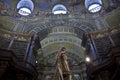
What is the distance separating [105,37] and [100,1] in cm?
676

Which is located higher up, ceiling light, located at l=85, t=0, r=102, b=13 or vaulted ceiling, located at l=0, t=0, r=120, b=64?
ceiling light, located at l=85, t=0, r=102, b=13

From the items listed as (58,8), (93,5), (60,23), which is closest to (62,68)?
(60,23)

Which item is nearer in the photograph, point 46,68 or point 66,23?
point 66,23

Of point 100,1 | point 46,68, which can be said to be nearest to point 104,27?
point 100,1

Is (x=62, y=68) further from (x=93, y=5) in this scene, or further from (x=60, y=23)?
(x=93, y=5)

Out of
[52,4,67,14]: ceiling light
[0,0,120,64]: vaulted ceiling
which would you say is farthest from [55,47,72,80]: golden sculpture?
[52,4,67,14]: ceiling light

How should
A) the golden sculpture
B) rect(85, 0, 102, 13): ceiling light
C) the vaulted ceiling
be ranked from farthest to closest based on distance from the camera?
rect(85, 0, 102, 13): ceiling light < the vaulted ceiling < the golden sculpture

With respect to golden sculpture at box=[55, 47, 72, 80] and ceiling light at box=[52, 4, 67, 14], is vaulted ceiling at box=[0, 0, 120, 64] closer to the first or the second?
ceiling light at box=[52, 4, 67, 14]

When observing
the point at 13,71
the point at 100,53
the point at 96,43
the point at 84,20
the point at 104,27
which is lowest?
the point at 13,71

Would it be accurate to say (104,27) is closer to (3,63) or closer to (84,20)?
(84,20)

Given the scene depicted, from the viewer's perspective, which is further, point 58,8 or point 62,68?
point 58,8

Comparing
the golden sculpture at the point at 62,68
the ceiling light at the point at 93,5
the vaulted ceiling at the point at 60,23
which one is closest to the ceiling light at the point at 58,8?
the vaulted ceiling at the point at 60,23

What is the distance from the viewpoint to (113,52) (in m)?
11.6

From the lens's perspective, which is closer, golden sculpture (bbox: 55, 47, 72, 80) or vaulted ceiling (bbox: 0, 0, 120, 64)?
golden sculpture (bbox: 55, 47, 72, 80)
